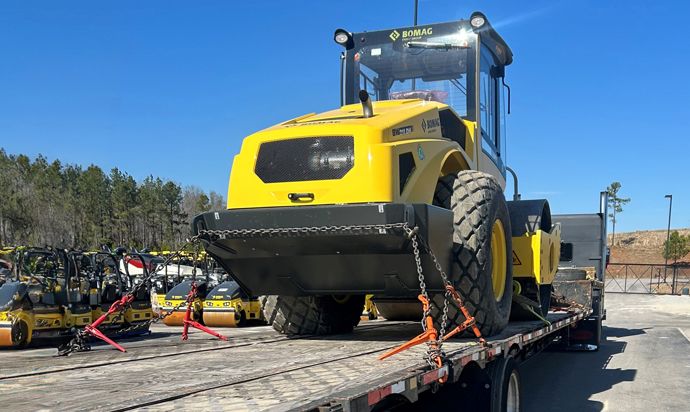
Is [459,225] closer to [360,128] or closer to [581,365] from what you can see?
[360,128]

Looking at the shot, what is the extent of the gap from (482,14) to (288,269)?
3.58 meters

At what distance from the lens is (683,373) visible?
9.34m

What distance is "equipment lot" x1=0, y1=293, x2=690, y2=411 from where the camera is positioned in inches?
125

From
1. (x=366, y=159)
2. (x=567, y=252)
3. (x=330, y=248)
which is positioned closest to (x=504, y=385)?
(x=330, y=248)

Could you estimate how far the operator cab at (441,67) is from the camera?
7109 mm

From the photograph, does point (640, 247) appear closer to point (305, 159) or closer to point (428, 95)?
point (428, 95)

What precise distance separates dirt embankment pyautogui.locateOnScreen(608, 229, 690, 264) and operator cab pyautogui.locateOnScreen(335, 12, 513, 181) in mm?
63203

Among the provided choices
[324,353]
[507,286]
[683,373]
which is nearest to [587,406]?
[507,286]

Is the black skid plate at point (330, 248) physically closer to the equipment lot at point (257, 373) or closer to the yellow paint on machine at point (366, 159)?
the yellow paint on machine at point (366, 159)

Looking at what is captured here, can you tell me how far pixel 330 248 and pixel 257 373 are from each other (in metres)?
1.31

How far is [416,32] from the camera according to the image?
24.2ft

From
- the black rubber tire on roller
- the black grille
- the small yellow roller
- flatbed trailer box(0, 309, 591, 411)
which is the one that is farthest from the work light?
the small yellow roller

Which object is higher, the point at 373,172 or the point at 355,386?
the point at 373,172

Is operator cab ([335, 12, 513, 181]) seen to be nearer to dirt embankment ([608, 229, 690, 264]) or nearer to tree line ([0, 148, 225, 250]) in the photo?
tree line ([0, 148, 225, 250])
